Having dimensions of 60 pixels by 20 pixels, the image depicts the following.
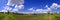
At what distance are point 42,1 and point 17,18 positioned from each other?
1.62ft

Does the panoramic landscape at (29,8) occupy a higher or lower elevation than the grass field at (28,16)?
higher

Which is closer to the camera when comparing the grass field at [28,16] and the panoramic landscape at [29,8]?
the grass field at [28,16]

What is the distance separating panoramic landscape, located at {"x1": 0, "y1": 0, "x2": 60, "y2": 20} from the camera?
238 cm

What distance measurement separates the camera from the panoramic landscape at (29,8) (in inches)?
93.7

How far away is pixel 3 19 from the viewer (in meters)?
2.32

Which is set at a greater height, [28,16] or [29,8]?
[29,8]

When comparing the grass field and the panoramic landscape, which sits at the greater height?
the panoramic landscape

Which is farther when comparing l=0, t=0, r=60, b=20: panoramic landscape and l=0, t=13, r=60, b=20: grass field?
l=0, t=0, r=60, b=20: panoramic landscape

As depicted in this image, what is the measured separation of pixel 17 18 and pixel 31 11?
266mm

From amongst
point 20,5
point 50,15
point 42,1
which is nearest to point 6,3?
point 20,5

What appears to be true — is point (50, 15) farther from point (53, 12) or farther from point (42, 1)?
point (42, 1)

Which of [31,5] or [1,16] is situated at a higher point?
[31,5]

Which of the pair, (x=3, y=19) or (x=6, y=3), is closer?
(x=3, y=19)

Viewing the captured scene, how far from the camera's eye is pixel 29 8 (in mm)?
2443
